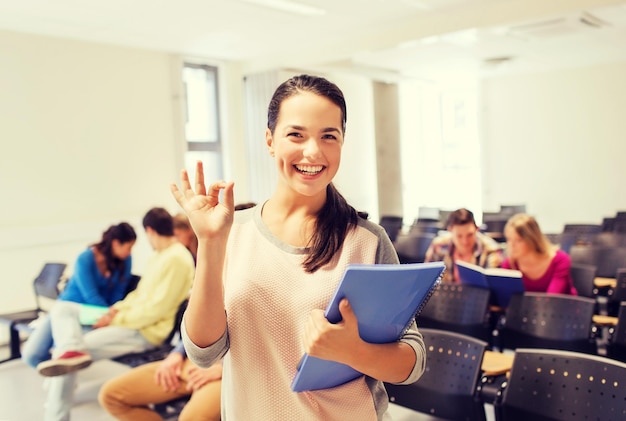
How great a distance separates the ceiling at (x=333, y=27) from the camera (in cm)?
594

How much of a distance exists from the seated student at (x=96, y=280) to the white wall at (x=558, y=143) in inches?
347

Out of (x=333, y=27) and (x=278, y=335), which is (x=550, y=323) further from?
(x=333, y=27)

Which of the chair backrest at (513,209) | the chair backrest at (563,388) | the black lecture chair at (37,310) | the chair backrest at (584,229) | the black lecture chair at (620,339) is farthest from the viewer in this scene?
the chair backrest at (513,209)

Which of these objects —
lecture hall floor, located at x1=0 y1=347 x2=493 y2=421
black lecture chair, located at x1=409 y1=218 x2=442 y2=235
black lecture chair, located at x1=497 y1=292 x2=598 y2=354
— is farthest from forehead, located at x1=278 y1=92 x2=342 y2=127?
black lecture chair, located at x1=409 y1=218 x2=442 y2=235

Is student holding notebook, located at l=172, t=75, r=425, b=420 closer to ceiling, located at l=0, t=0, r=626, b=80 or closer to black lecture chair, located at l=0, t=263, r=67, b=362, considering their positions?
black lecture chair, located at l=0, t=263, r=67, b=362

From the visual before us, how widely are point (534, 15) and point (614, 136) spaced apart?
16.8ft

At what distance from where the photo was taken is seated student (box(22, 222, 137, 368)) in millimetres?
4336

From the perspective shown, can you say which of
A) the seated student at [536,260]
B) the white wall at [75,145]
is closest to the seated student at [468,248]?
the seated student at [536,260]

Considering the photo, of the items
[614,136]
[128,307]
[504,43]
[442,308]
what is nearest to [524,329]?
[442,308]

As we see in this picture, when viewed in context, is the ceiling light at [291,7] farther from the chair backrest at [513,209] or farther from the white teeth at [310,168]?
the white teeth at [310,168]

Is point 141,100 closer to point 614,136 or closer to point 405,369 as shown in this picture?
A: point 405,369

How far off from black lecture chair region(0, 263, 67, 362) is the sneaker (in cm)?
163

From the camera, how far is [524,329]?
345 cm

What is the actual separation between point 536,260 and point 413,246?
2.39 metres
